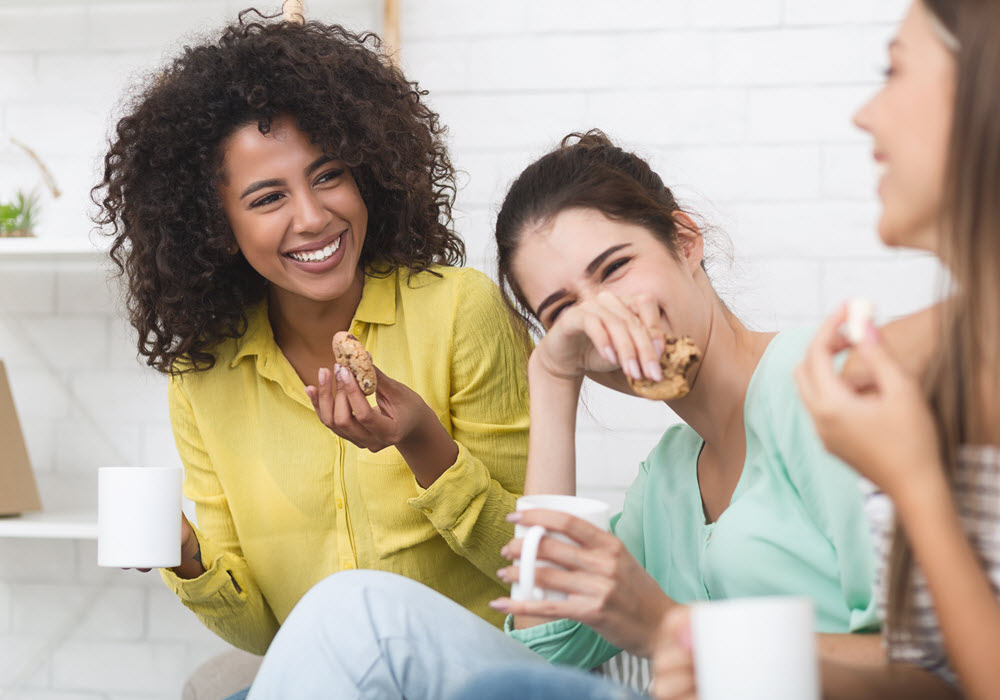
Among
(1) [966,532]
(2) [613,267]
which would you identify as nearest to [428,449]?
(2) [613,267]

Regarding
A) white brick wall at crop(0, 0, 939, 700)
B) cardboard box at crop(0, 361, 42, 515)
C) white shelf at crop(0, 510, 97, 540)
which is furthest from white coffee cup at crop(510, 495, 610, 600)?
cardboard box at crop(0, 361, 42, 515)

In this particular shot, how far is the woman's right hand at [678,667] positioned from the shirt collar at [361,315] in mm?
1049

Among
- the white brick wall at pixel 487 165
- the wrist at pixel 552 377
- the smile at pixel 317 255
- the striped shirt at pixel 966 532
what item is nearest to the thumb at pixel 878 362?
the striped shirt at pixel 966 532

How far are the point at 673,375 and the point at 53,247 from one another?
152 cm

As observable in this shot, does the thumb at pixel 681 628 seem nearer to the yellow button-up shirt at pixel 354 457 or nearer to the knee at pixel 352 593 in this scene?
the knee at pixel 352 593

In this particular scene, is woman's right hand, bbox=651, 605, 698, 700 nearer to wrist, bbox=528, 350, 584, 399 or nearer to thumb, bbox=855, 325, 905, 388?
thumb, bbox=855, 325, 905, 388

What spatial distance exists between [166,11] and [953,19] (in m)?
2.16

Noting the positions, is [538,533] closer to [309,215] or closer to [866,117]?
[866,117]

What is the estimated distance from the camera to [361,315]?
1766mm

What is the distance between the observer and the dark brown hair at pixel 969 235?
0.74 m

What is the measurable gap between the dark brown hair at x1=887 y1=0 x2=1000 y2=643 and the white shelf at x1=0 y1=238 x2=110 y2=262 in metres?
1.78

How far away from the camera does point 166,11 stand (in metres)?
2.50

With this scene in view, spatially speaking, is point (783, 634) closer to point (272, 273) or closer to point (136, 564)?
point (136, 564)

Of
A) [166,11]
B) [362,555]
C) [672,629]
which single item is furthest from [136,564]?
[166,11]
